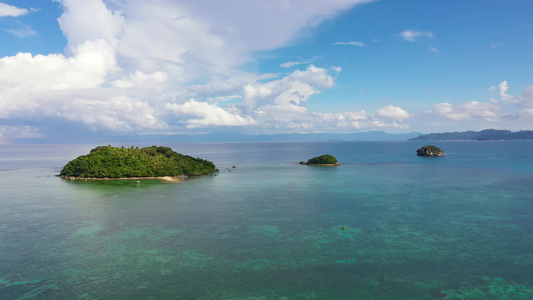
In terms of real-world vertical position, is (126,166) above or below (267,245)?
above

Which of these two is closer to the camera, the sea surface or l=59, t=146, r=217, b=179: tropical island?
the sea surface

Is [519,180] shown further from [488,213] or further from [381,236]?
[381,236]

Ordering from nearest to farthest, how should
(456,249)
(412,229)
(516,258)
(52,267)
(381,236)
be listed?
(52,267) → (516,258) → (456,249) → (381,236) → (412,229)

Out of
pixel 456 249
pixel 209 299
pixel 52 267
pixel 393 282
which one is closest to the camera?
pixel 209 299

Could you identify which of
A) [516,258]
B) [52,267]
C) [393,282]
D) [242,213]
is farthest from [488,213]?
[52,267]

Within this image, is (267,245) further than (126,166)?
No

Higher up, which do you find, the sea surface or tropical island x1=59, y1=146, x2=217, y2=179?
tropical island x1=59, y1=146, x2=217, y2=179
